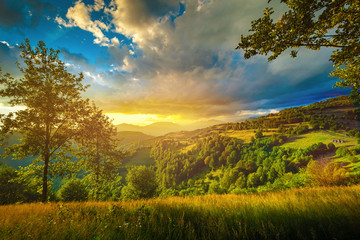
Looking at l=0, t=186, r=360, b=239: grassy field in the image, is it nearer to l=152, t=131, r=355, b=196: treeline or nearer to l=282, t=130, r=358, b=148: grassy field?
l=152, t=131, r=355, b=196: treeline

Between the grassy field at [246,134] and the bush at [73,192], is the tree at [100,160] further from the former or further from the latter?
the grassy field at [246,134]

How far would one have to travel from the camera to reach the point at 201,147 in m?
190

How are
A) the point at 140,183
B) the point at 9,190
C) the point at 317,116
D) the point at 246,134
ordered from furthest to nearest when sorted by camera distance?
the point at 246,134
the point at 317,116
the point at 140,183
the point at 9,190

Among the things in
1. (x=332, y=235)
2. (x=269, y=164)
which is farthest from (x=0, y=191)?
(x=269, y=164)

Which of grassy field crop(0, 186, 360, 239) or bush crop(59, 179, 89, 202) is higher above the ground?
grassy field crop(0, 186, 360, 239)

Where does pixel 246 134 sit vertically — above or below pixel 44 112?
below

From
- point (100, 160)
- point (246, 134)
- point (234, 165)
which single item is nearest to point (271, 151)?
point (234, 165)

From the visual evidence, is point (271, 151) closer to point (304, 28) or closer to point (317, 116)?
point (317, 116)

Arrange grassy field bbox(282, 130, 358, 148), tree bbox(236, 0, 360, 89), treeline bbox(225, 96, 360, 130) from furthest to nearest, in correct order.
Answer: treeline bbox(225, 96, 360, 130) → grassy field bbox(282, 130, 358, 148) → tree bbox(236, 0, 360, 89)

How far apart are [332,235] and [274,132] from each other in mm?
187258

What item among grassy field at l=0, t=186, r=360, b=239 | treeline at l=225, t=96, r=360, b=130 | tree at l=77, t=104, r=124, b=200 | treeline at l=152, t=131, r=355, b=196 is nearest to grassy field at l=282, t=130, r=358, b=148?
treeline at l=152, t=131, r=355, b=196

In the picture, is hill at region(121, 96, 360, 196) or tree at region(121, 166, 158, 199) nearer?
tree at region(121, 166, 158, 199)

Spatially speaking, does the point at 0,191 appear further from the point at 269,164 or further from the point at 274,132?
the point at 274,132

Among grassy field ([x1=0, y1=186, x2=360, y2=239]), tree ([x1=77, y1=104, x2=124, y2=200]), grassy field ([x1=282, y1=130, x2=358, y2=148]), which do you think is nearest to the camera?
grassy field ([x1=0, y1=186, x2=360, y2=239])
